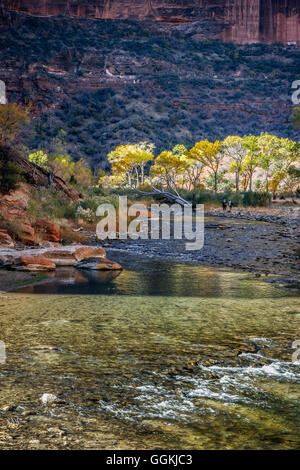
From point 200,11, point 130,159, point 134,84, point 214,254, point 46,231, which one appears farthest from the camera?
point 200,11

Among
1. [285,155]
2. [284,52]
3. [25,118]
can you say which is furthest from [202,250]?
[284,52]

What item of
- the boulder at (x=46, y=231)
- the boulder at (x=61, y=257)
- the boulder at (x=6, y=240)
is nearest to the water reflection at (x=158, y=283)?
the boulder at (x=61, y=257)

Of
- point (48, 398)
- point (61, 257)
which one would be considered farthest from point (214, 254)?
point (48, 398)

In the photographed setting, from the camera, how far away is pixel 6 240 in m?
12.4

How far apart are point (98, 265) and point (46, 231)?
3846 millimetres

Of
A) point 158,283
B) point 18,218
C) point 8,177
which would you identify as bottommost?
point 158,283

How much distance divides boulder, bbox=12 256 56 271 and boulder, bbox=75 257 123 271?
0.65 metres

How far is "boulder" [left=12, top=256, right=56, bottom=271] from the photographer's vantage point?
9.83 meters

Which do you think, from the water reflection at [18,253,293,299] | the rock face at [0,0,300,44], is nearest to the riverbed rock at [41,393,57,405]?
the water reflection at [18,253,293,299]

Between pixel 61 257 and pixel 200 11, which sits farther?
pixel 200 11

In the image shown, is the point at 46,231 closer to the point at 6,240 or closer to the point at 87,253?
the point at 6,240

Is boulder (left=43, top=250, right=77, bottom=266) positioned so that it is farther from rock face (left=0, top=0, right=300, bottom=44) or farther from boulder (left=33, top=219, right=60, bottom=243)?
rock face (left=0, top=0, right=300, bottom=44)

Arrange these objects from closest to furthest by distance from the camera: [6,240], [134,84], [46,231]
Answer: [6,240], [46,231], [134,84]

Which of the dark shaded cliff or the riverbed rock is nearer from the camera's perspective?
the riverbed rock
